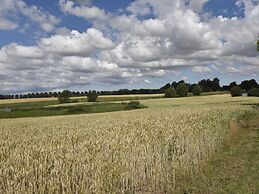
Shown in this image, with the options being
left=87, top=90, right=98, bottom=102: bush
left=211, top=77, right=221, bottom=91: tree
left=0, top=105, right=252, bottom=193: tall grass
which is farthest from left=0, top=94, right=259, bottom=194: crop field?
left=211, top=77, right=221, bottom=91: tree

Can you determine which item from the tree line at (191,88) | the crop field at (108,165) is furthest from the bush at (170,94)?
the crop field at (108,165)

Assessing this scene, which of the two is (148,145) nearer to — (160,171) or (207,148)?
(160,171)

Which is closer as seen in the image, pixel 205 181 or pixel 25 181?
pixel 25 181

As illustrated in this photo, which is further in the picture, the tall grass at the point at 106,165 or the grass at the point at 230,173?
the grass at the point at 230,173

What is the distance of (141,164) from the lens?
1051 centimetres

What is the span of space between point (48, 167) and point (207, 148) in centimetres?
932

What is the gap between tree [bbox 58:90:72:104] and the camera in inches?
4635

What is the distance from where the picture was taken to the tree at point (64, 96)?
386 ft

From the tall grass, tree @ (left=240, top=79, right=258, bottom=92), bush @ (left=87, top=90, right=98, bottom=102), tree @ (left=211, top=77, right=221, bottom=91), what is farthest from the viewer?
tree @ (left=211, top=77, right=221, bottom=91)

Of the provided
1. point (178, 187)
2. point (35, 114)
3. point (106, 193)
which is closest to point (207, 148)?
point (178, 187)

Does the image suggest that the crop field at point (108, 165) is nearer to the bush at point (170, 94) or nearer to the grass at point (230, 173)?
the grass at point (230, 173)

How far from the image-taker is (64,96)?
394 feet

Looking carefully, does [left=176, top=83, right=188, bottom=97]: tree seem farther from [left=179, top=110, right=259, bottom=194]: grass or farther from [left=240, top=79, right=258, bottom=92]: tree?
[left=179, top=110, right=259, bottom=194]: grass

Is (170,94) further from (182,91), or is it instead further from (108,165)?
(108,165)
